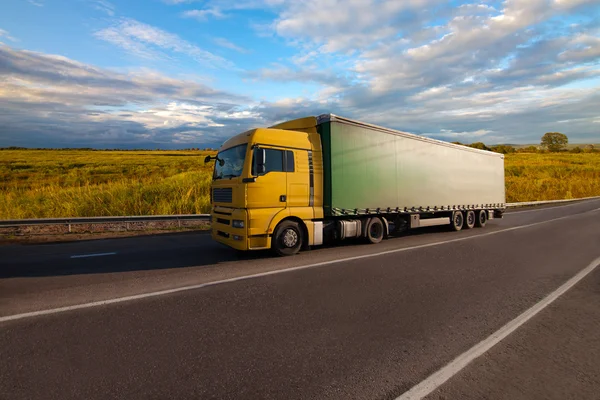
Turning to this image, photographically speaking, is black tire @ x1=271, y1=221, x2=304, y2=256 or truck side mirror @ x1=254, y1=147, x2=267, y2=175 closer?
truck side mirror @ x1=254, y1=147, x2=267, y2=175

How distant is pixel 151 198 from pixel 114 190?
168cm

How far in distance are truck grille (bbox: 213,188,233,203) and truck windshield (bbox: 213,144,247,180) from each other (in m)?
0.31

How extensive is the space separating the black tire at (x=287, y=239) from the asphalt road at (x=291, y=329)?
49 cm

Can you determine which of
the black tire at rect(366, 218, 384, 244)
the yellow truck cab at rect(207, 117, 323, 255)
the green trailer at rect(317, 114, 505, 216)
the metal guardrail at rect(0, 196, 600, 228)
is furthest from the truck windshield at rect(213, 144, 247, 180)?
the metal guardrail at rect(0, 196, 600, 228)

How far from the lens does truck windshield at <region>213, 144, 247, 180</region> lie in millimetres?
8148

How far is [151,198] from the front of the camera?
56.2 feet

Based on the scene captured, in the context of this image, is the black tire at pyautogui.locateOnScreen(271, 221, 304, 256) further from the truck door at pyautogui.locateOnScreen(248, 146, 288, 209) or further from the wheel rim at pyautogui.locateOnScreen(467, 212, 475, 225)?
the wheel rim at pyautogui.locateOnScreen(467, 212, 475, 225)

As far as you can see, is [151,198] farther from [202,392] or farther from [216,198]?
[202,392]

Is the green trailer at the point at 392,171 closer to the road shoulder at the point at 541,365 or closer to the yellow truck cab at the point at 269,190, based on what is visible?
the yellow truck cab at the point at 269,190

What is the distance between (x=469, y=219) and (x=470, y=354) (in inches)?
485

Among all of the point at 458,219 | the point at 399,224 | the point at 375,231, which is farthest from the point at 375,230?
the point at 458,219

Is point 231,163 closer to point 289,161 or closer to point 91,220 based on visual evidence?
point 289,161

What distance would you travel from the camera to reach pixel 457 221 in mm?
14148

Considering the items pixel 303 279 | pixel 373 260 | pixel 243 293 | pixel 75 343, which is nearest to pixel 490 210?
pixel 373 260
